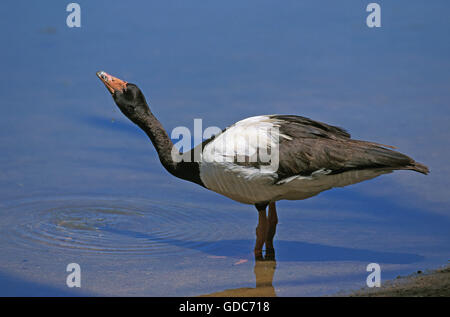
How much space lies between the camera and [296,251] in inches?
373

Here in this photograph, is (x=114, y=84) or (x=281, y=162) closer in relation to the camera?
(x=281, y=162)

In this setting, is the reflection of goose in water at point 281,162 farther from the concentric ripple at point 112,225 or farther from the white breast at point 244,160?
the concentric ripple at point 112,225

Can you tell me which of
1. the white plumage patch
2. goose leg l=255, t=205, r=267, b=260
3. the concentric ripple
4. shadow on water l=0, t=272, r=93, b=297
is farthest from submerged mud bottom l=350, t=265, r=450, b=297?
shadow on water l=0, t=272, r=93, b=297

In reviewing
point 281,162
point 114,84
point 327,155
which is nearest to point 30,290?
point 114,84

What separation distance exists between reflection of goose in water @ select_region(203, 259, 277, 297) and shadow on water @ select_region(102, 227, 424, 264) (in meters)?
0.26

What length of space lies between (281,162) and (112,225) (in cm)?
242

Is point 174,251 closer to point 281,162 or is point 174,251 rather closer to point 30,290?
point 281,162

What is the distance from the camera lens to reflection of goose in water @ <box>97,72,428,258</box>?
355 inches

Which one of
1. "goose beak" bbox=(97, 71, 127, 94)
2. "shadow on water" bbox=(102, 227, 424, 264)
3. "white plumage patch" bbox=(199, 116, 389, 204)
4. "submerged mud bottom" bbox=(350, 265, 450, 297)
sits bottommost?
"submerged mud bottom" bbox=(350, 265, 450, 297)

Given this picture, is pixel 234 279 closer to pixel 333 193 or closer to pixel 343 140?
pixel 343 140

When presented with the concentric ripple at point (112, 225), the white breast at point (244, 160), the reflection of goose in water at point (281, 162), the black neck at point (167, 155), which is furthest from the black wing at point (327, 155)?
the concentric ripple at point (112, 225)

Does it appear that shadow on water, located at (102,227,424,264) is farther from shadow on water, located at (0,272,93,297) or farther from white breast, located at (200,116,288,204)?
shadow on water, located at (0,272,93,297)

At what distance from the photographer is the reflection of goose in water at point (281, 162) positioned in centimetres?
902

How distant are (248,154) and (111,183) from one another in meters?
3.08
